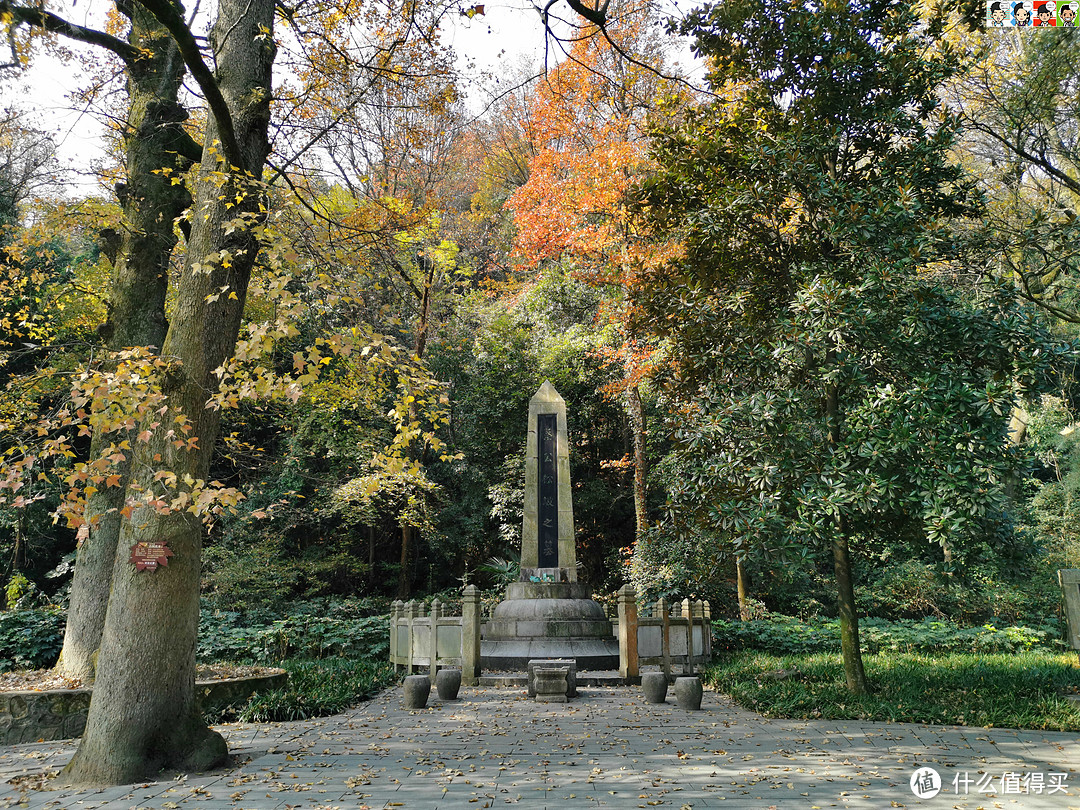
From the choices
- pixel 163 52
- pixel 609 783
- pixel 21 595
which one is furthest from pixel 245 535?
pixel 609 783

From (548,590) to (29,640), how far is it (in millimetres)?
9073

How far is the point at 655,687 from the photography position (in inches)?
391

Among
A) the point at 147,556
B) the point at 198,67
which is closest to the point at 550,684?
the point at 147,556

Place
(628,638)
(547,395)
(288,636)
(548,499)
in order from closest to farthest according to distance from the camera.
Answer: (628,638), (288,636), (548,499), (547,395)

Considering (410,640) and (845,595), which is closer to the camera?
(845,595)

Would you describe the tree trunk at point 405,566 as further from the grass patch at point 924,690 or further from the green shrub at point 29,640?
the grass patch at point 924,690

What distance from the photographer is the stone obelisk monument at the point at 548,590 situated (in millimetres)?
13070

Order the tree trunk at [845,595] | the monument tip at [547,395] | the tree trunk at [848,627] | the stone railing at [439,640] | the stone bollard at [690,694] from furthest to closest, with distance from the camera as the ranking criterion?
the monument tip at [547,395]
the stone railing at [439,640]
the stone bollard at [690,694]
the tree trunk at [848,627]
the tree trunk at [845,595]

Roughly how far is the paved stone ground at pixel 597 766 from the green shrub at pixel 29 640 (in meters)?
5.96

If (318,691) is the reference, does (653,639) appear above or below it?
above

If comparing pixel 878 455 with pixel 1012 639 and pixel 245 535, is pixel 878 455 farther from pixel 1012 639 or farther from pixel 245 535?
pixel 245 535

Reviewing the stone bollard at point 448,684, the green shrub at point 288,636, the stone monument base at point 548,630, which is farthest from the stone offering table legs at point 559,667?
the green shrub at point 288,636

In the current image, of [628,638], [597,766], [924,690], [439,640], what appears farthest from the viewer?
[439,640]

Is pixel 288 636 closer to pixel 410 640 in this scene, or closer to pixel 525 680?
→ pixel 410 640
